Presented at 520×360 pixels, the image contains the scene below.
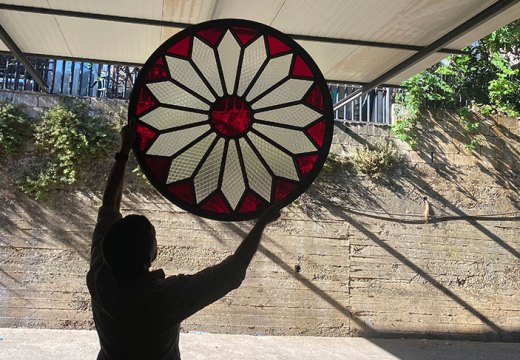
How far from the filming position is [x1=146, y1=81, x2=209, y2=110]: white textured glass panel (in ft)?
5.51

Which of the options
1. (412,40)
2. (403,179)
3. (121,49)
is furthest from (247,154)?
(403,179)

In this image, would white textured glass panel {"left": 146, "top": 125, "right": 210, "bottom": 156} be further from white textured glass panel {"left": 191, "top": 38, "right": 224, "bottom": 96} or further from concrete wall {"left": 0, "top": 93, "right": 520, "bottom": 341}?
concrete wall {"left": 0, "top": 93, "right": 520, "bottom": 341}

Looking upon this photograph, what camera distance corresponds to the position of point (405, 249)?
18.6 feet

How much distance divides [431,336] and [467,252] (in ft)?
3.51

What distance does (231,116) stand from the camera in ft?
5.55

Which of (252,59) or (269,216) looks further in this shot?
(252,59)

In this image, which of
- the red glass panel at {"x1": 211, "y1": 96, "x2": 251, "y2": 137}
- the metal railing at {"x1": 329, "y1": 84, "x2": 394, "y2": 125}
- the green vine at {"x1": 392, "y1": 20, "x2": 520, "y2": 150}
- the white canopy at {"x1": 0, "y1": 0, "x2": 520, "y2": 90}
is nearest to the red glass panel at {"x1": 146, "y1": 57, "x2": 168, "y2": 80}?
the red glass panel at {"x1": 211, "y1": 96, "x2": 251, "y2": 137}

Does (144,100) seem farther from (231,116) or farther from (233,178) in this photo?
(233,178)

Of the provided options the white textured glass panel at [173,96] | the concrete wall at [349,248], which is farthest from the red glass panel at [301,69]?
the concrete wall at [349,248]

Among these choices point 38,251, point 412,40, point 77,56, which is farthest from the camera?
point 38,251

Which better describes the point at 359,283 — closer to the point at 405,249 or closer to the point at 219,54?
the point at 405,249

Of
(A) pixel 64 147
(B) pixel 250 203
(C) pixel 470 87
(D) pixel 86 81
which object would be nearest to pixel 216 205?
(B) pixel 250 203

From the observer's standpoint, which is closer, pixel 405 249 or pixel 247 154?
pixel 247 154

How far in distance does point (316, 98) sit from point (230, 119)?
0.31 m
